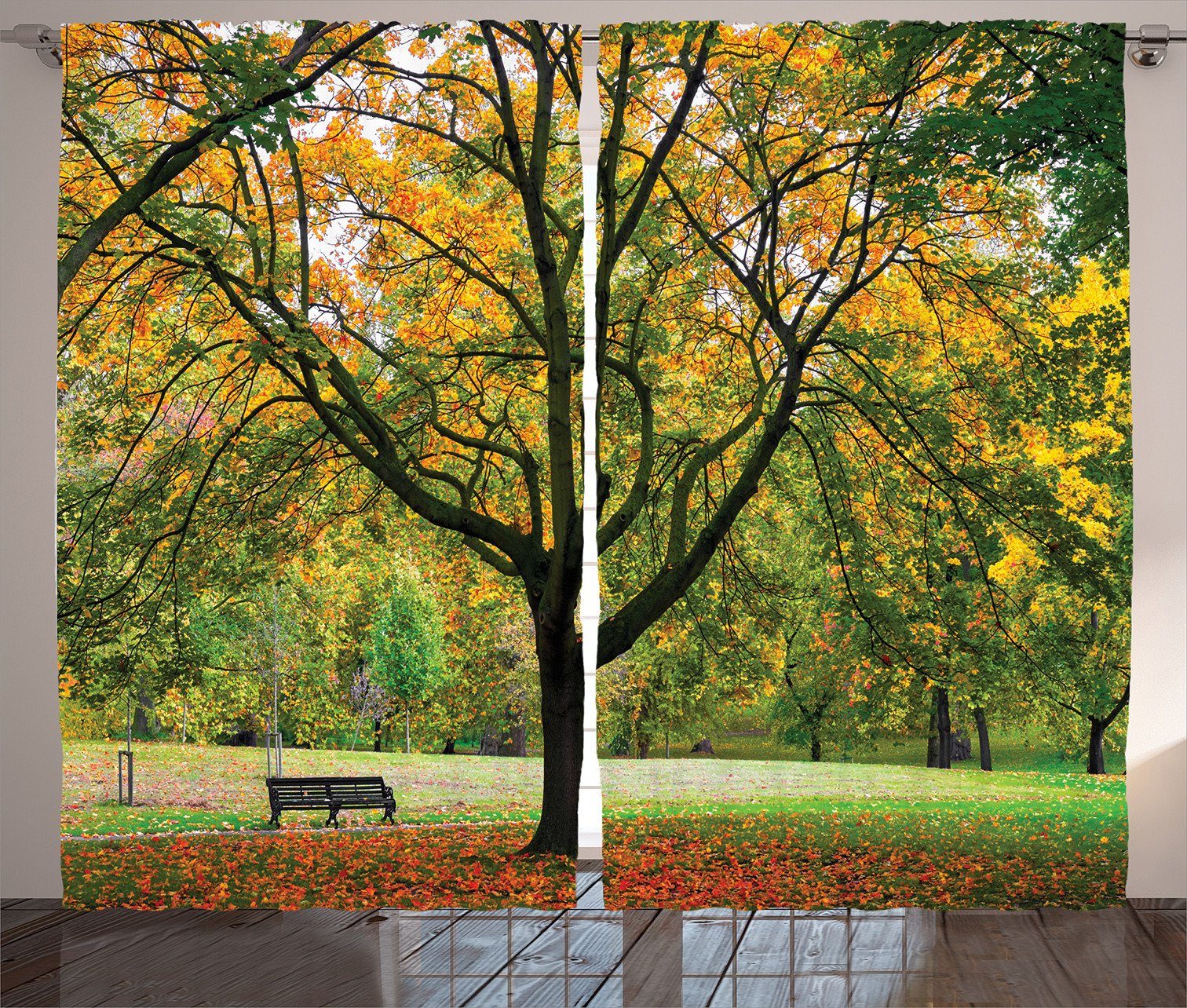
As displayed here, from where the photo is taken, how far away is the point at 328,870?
4.43 m

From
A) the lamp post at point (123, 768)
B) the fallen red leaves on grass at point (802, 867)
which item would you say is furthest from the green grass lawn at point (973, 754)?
the lamp post at point (123, 768)

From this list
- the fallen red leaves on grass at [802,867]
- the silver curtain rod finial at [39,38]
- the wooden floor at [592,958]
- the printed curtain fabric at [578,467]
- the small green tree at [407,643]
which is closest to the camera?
the wooden floor at [592,958]

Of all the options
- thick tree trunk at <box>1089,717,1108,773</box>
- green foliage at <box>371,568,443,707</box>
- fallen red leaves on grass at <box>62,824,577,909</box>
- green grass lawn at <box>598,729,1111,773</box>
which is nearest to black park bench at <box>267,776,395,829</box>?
fallen red leaves on grass at <box>62,824,577,909</box>

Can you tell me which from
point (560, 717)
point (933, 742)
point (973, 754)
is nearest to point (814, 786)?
point (933, 742)

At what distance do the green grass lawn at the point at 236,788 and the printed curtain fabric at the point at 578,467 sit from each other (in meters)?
0.01

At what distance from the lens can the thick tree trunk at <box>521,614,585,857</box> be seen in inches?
180

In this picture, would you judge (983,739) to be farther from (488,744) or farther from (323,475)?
(323,475)

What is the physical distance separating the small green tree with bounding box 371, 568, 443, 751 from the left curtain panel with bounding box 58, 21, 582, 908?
0.01 meters

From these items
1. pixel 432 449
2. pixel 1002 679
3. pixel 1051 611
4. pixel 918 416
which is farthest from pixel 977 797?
pixel 432 449

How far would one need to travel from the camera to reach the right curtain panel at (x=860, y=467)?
171 inches

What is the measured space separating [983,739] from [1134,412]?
4.81 ft

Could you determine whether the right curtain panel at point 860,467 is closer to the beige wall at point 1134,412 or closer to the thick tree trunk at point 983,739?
the thick tree trunk at point 983,739

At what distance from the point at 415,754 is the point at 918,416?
8.50 ft

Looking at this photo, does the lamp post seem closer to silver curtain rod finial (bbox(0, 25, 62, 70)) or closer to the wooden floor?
the wooden floor
